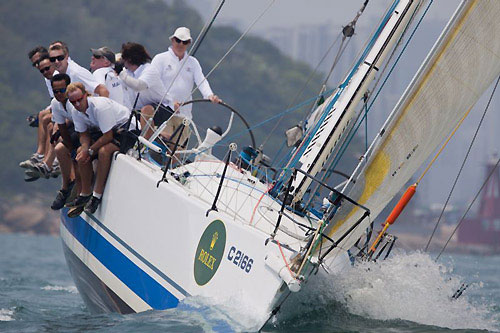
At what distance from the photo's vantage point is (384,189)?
247 inches

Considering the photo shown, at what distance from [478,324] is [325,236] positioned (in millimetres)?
1551

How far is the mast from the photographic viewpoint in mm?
7012

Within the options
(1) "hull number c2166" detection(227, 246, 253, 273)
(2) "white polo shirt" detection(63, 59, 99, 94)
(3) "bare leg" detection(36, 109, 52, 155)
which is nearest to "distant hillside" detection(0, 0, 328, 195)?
(3) "bare leg" detection(36, 109, 52, 155)

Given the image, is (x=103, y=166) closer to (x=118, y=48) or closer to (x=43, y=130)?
(x=43, y=130)

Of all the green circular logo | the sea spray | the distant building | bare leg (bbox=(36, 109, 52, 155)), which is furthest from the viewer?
the distant building

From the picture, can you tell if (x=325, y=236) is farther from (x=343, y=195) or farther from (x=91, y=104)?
(x=91, y=104)

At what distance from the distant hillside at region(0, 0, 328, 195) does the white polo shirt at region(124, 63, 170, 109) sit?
44699mm

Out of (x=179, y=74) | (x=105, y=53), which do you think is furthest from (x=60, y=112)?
(x=179, y=74)

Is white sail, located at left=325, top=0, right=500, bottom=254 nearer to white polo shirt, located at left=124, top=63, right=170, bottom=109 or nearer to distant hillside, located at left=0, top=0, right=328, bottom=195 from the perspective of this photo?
white polo shirt, located at left=124, top=63, right=170, bottom=109

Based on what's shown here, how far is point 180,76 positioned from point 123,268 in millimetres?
2117

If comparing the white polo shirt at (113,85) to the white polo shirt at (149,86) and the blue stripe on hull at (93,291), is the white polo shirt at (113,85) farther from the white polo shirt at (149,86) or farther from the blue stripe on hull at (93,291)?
the blue stripe on hull at (93,291)

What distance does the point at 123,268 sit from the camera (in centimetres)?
730

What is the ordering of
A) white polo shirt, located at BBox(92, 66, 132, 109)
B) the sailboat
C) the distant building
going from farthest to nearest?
the distant building < white polo shirt, located at BBox(92, 66, 132, 109) < the sailboat

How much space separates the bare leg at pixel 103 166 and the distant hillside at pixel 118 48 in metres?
45.6
